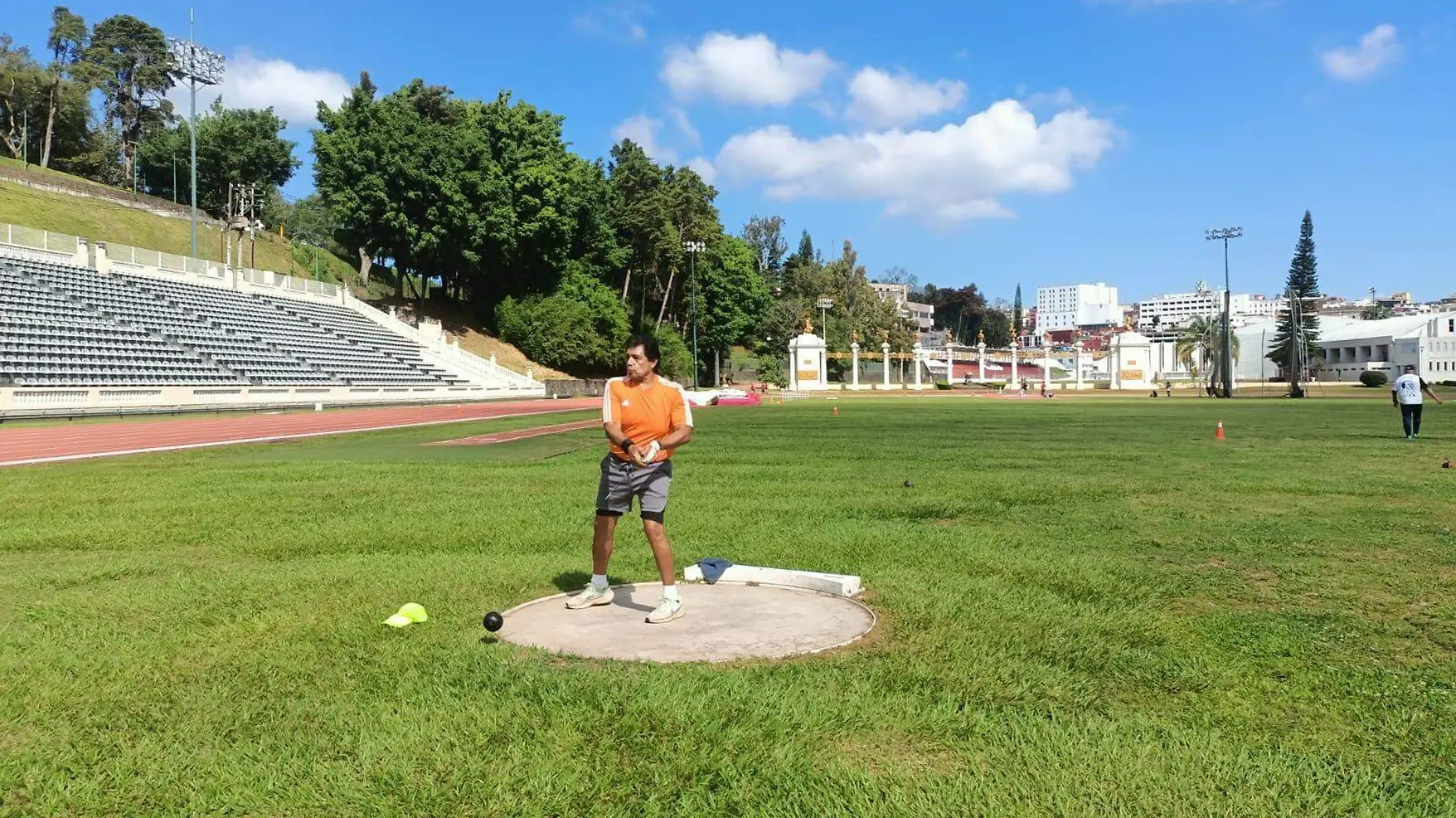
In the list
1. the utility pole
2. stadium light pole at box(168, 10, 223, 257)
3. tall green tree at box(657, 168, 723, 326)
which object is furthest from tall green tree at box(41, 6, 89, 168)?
the utility pole

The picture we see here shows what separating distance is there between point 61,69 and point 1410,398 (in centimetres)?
10286

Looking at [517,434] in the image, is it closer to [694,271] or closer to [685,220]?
[694,271]

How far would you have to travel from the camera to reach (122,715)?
3791mm

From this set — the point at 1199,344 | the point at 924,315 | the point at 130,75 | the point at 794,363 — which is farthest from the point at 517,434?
the point at 924,315

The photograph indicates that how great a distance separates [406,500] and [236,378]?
3166 centimetres

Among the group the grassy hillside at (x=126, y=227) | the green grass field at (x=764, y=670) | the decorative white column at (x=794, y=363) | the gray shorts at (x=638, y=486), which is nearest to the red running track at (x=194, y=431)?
the green grass field at (x=764, y=670)

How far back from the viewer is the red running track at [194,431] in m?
17.7

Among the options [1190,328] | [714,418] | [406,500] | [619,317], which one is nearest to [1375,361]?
[1190,328]

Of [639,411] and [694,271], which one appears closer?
[639,411]

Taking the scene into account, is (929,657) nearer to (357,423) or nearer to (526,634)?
(526,634)

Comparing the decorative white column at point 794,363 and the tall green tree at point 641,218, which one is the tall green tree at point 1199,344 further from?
the tall green tree at point 641,218

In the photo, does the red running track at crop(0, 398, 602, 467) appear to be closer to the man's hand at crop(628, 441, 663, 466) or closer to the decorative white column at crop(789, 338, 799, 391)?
the man's hand at crop(628, 441, 663, 466)

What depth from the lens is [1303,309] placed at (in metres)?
105

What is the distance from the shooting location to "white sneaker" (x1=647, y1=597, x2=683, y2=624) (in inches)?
206
